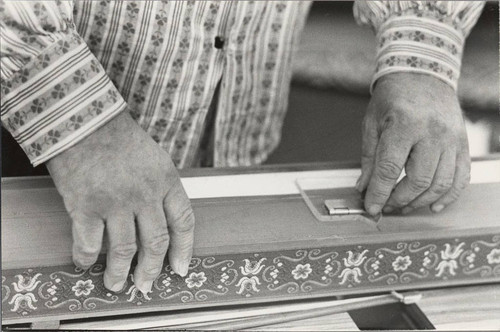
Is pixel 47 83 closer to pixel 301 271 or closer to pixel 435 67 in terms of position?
pixel 301 271

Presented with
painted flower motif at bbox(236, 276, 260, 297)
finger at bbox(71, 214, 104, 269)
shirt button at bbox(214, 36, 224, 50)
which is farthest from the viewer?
shirt button at bbox(214, 36, 224, 50)

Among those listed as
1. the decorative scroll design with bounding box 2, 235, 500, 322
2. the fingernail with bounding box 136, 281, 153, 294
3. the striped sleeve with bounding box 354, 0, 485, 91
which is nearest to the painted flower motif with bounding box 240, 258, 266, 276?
the decorative scroll design with bounding box 2, 235, 500, 322

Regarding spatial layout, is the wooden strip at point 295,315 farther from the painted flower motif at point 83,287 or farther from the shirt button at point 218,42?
the shirt button at point 218,42

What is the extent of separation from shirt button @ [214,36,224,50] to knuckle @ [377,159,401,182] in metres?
0.32

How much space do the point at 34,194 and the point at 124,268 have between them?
0.19 meters

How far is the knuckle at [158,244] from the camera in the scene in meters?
0.60

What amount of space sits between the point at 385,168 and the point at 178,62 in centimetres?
33

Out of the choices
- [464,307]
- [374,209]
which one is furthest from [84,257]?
[464,307]

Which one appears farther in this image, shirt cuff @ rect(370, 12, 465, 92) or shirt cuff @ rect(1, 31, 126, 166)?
shirt cuff @ rect(370, 12, 465, 92)

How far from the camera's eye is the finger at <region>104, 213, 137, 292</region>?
23.0 inches

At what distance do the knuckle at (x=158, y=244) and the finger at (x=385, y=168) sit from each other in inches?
10.6

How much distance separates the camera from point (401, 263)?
2.40 ft

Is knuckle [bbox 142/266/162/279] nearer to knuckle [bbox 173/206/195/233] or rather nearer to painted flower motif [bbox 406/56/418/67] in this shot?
knuckle [bbox 173/206/195/233]

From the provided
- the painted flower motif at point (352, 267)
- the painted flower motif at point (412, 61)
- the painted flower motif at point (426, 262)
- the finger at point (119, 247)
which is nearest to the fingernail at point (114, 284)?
the finger at point (119, 247)
